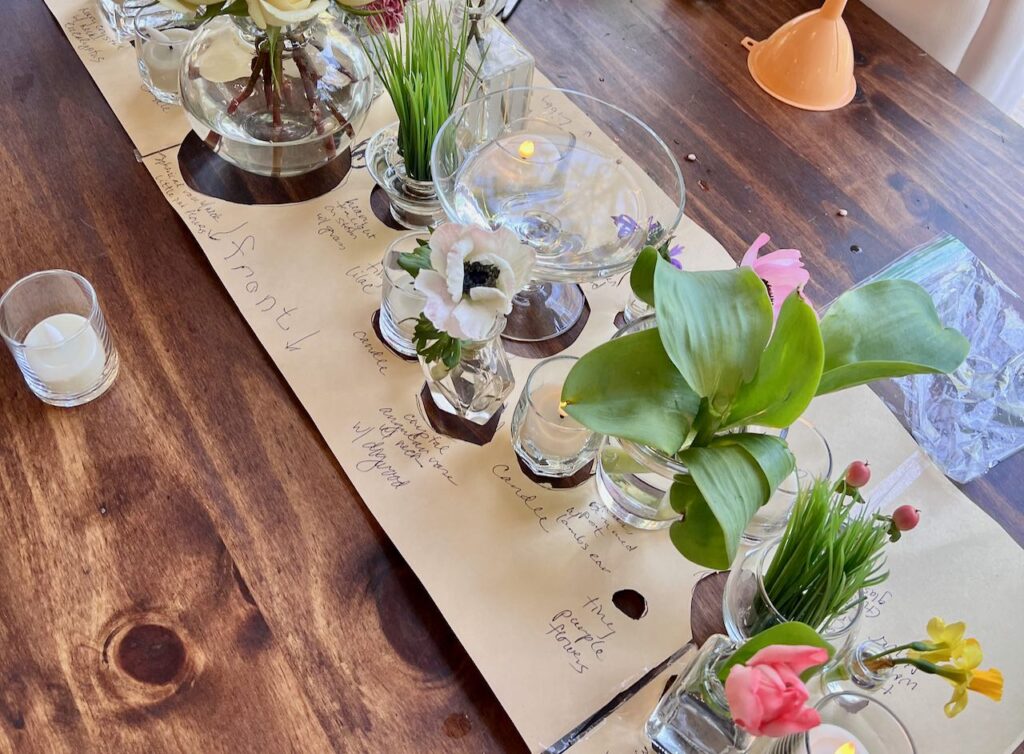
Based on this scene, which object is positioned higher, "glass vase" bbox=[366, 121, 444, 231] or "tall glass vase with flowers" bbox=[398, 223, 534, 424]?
"tall glass vase with flowers" bbox=[398, 223, 534, 424]

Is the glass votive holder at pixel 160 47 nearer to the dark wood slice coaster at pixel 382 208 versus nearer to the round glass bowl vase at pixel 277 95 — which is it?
the round glass bowl vase at pixel 277 95

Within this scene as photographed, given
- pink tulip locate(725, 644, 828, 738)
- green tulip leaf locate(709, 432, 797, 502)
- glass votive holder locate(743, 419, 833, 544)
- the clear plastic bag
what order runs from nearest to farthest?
pink tulip locate(725, 644, 828, 738) → green tulip leaf locate(709, 432, 797, 502) → glass votive holder locate(743, 419, 833, 544) → the clear plastic bag

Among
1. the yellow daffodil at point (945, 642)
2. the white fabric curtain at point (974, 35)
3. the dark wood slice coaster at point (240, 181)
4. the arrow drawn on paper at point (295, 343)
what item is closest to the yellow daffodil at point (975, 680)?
the yellow daffodil at point (945, 642)

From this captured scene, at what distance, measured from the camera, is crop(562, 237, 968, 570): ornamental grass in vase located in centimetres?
48

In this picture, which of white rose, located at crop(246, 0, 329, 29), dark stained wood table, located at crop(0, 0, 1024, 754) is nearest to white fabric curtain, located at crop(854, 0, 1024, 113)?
dark stained wood table, located at crop(0, 0, 1024, 754)

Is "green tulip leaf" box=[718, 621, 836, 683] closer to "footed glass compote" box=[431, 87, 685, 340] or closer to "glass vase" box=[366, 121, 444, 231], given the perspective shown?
"footed glass compote" box=[431, 87, 685, 340]

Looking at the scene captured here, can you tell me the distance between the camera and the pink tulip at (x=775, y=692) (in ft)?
1.26

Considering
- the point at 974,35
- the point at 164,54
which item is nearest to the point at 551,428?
the point at 164,54

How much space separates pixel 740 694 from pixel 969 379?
443 mm

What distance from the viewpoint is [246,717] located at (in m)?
0.53

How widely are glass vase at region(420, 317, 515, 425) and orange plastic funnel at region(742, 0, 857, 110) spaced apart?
44 cm

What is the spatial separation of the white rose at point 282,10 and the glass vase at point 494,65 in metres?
0.16

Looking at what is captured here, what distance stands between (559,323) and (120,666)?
39 cm

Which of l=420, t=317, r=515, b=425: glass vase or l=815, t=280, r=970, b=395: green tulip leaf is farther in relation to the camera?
l=420, t=317, r=515, b=425: glass vase
